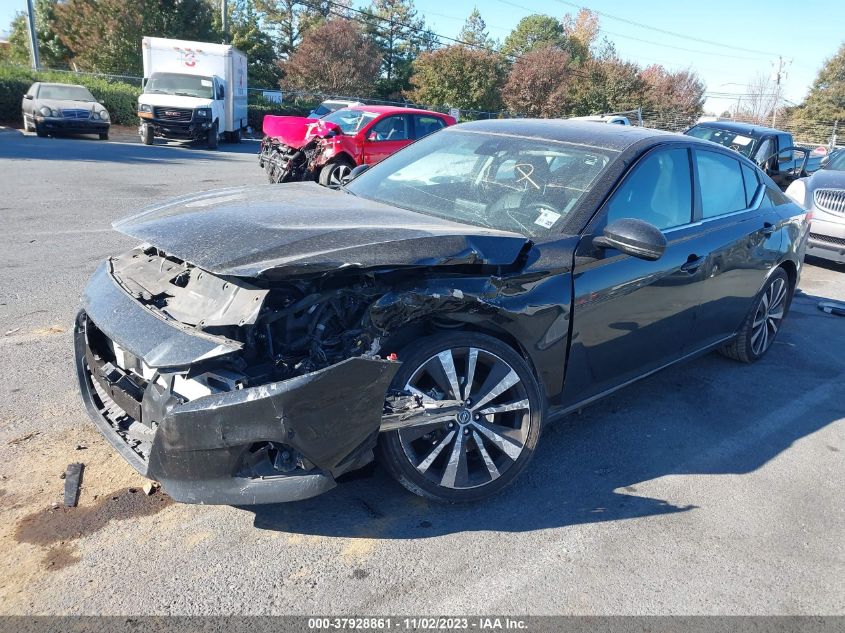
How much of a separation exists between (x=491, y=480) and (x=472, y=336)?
689 millimetres

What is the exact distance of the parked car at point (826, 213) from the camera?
8.80 metres

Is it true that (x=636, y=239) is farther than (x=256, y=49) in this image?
No

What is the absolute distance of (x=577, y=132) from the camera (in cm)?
418

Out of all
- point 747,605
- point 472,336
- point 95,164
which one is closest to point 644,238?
point 472,336

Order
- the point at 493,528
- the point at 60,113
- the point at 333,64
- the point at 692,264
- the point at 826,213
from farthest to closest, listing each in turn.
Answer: the point at 333,64
the point at 60,113
the point at 826,213
the point at 692,264
the point at 493,528

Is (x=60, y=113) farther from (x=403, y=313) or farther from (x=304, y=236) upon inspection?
(x=403, y=313)

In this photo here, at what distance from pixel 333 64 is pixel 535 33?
39734 mm

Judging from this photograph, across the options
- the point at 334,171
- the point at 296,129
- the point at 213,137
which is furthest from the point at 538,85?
the point at 334,171

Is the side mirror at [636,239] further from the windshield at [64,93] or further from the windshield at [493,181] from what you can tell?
the windshield at [64,93]

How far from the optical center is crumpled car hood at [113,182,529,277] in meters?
2.69

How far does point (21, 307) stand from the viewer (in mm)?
5234

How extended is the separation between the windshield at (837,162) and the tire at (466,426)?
985 cm

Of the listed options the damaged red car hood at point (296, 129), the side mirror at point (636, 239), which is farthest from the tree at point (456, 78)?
the side mirror at point (636, 239)

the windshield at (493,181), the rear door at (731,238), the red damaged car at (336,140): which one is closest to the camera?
the windshield at (493,181)
